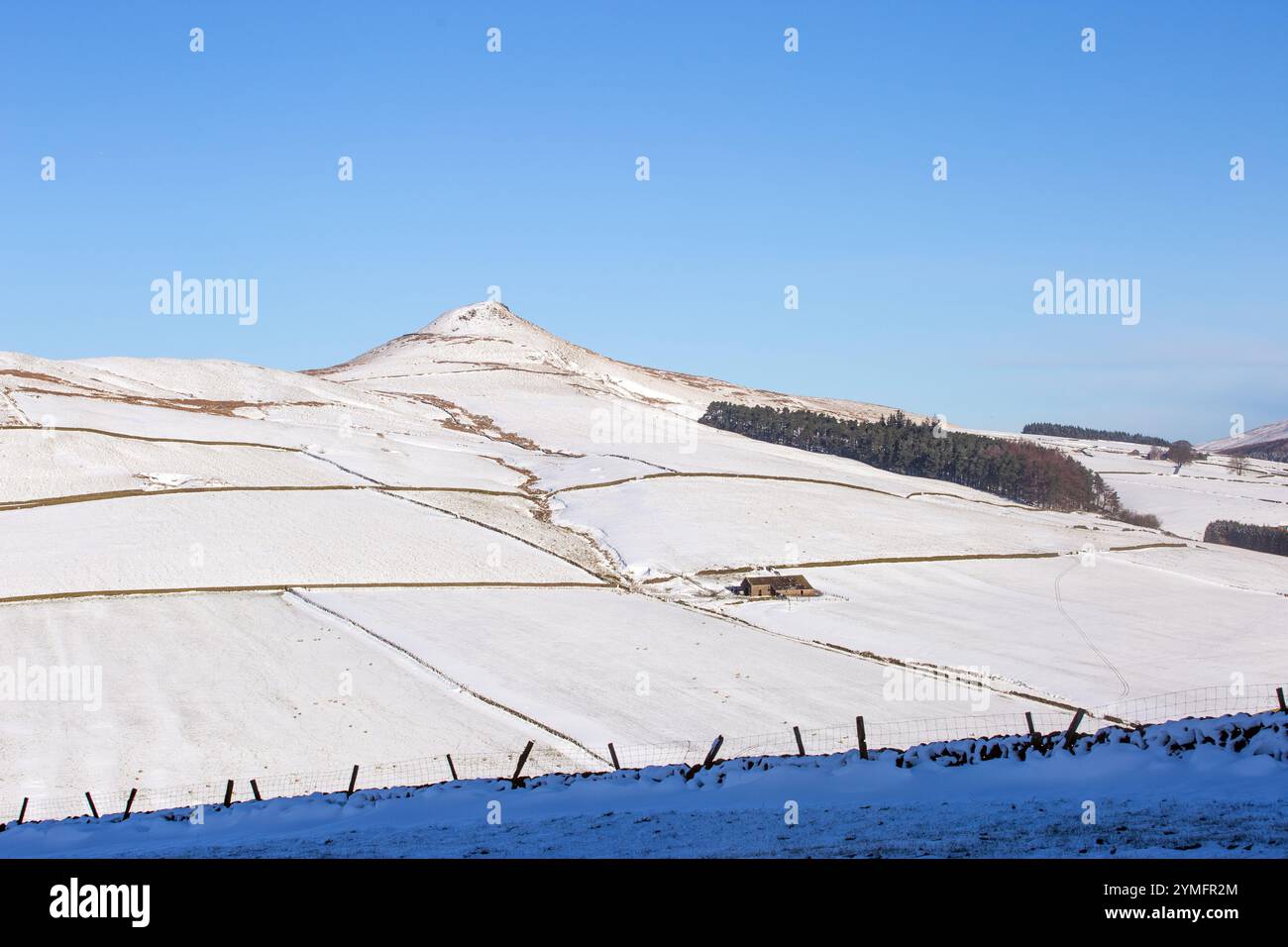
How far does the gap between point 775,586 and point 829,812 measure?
4631cm

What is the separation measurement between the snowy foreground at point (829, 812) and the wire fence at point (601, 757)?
465 centimetres

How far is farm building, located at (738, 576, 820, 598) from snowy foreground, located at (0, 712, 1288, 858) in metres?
41.5

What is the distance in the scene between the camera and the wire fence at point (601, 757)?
2797 cm

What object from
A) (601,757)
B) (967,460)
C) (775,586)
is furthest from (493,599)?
(967,460)

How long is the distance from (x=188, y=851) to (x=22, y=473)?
67.9 meters

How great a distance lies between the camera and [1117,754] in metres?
17.2

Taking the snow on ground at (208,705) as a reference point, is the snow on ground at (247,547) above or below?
above

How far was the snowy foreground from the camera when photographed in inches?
539

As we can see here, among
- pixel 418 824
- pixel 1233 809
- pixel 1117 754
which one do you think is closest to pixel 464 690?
pixel 418 824

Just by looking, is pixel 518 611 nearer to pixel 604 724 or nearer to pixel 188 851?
pixel 604 724

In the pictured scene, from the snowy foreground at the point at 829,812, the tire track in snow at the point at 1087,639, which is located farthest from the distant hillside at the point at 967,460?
the snowy foreground at the point at 829,812

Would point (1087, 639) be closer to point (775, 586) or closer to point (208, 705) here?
point (775, 586)
